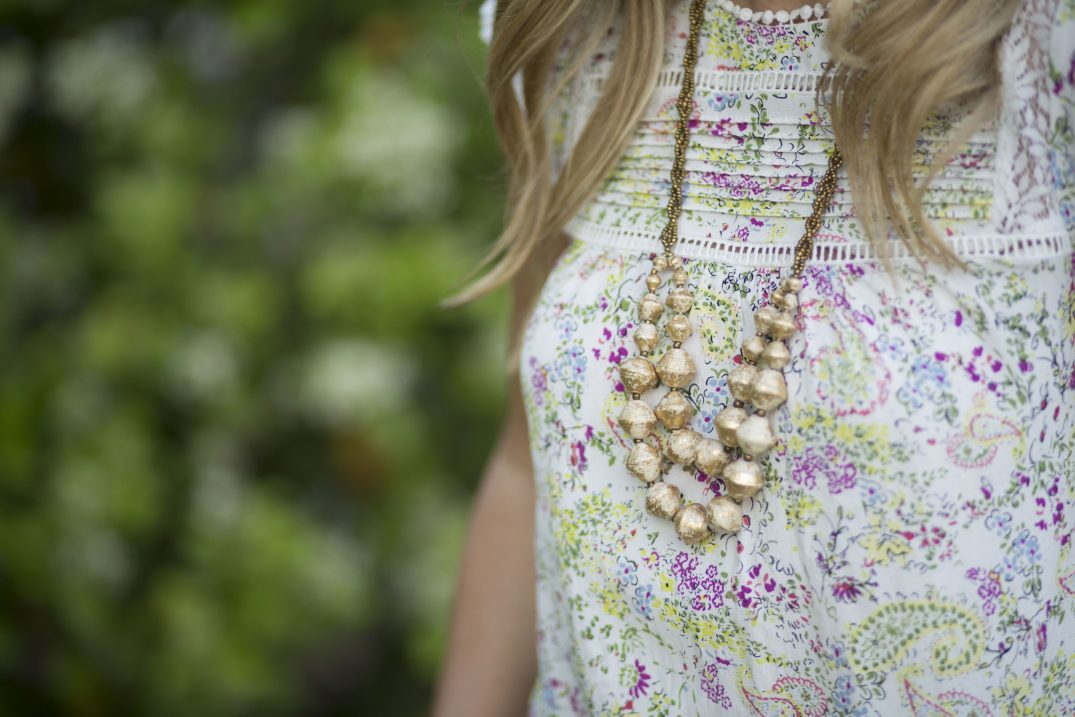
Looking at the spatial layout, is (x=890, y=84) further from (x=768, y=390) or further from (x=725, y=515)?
(x=725, y=515)

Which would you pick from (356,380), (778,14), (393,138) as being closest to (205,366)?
(356,380)

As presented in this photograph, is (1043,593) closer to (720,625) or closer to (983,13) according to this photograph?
(720,625)

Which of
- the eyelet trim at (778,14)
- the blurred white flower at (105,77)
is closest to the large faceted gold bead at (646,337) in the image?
the eyelet trim at (778,14)

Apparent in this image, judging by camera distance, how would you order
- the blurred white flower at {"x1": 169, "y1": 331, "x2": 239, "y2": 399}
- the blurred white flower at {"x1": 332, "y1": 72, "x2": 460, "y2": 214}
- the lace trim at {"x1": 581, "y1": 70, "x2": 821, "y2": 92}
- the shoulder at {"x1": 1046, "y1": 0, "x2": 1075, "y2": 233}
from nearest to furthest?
the shoulder at {"x1": 1046, "y1": 0, "x2": 1075, "y2": 233}
the lace trim at {"x1": 581, "y1": 70, "x2": 821, "y2": 92}
the blurred white flower at {"x1": 332, "y1": 72, "x2": 460, "y2": 214}
the blurred white flower at {"x1": 169, "y1": 331, "x2": 239, "y2": 399}

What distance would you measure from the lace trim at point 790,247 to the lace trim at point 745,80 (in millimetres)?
119

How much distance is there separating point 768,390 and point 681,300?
0.11 metres

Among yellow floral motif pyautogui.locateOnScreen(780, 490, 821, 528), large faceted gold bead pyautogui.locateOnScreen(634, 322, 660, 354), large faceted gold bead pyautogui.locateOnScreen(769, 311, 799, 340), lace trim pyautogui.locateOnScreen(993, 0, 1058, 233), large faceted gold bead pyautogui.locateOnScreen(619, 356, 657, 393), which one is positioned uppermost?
lace trim pyautogui.locateOnScreen(993, 0, 1058, 233)

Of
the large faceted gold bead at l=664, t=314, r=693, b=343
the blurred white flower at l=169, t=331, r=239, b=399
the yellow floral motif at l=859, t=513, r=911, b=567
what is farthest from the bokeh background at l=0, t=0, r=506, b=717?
the yellow floral motif at l=859, t=513, r=911, b=567

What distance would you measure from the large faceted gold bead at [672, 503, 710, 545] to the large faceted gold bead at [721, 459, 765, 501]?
4cm

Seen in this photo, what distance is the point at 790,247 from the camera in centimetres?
71

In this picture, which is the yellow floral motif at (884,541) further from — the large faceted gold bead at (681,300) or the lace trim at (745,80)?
the lace trim at (745,80)

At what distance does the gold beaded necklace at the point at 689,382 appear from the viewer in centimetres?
68

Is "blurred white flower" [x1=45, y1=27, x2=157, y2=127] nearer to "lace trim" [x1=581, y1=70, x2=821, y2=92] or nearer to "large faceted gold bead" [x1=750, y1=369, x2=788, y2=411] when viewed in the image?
"lace trim" [x1=581, y1=70, x2=821, y2=92]

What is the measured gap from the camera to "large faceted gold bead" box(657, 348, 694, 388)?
72 centimetres
